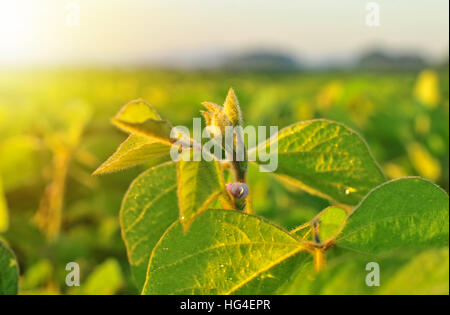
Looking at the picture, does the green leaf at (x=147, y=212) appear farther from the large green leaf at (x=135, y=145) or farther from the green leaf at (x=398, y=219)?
the green leaf at (x=398, y=219)

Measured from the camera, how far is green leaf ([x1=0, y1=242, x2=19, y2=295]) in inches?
24.6

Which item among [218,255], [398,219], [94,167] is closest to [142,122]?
[218,255]

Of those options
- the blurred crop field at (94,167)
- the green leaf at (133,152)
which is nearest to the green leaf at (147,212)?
the green leaf at (133,152)

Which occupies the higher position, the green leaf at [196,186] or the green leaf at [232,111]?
the green leaf at [232,111]

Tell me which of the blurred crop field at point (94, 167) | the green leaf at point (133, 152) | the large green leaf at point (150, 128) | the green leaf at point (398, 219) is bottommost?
the blurred crop field at point (94, 167)

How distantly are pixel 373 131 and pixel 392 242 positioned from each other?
215 centimetres

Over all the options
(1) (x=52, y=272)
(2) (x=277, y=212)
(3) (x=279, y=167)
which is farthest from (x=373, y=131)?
(3) (x=279, y=167)

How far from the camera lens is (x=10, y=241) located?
4.55ft

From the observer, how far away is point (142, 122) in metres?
0.45

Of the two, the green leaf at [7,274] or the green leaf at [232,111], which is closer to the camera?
the green leaf at [232,111]

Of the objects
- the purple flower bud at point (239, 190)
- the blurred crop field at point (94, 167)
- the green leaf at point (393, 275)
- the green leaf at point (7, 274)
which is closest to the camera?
the green leaf at point (393, 275)

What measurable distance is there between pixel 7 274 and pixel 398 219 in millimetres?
475

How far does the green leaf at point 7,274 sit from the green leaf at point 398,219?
415 millimetres

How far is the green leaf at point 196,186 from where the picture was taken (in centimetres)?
46
